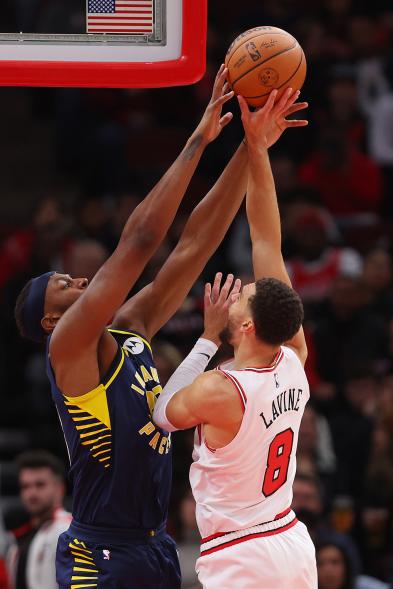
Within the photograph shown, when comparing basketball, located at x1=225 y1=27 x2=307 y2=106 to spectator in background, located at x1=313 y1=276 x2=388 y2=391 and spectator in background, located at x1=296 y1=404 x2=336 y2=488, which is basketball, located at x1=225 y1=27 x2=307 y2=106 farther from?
spectator in background, located at x1=313 y1=276 x2=388 y2=391

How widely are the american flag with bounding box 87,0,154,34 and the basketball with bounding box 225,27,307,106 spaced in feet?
Answer: 1.36

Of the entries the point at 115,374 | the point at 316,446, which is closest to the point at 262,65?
the point at 115,374

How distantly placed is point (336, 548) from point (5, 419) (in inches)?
146

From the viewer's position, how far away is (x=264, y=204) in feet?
18.4

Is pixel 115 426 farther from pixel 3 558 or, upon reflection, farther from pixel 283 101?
pixel 3 558

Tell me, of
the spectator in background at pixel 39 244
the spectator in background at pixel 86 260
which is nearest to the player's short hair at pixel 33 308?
the spectator in background at pixel 86 260

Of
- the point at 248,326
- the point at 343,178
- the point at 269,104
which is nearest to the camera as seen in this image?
the point at 248,326

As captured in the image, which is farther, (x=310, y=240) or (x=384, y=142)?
(x=384, y=142)

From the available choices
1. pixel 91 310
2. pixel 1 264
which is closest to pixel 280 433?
pixel 91 310

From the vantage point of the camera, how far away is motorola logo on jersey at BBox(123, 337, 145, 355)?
562 centimetres

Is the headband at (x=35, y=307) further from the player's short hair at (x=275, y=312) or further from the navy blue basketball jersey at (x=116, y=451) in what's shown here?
the player's short hair at (x=275, y=312)

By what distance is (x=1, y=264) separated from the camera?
37.0 ft

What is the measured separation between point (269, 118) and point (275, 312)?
92cm

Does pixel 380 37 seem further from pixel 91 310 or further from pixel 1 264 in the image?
pixel 91 310
